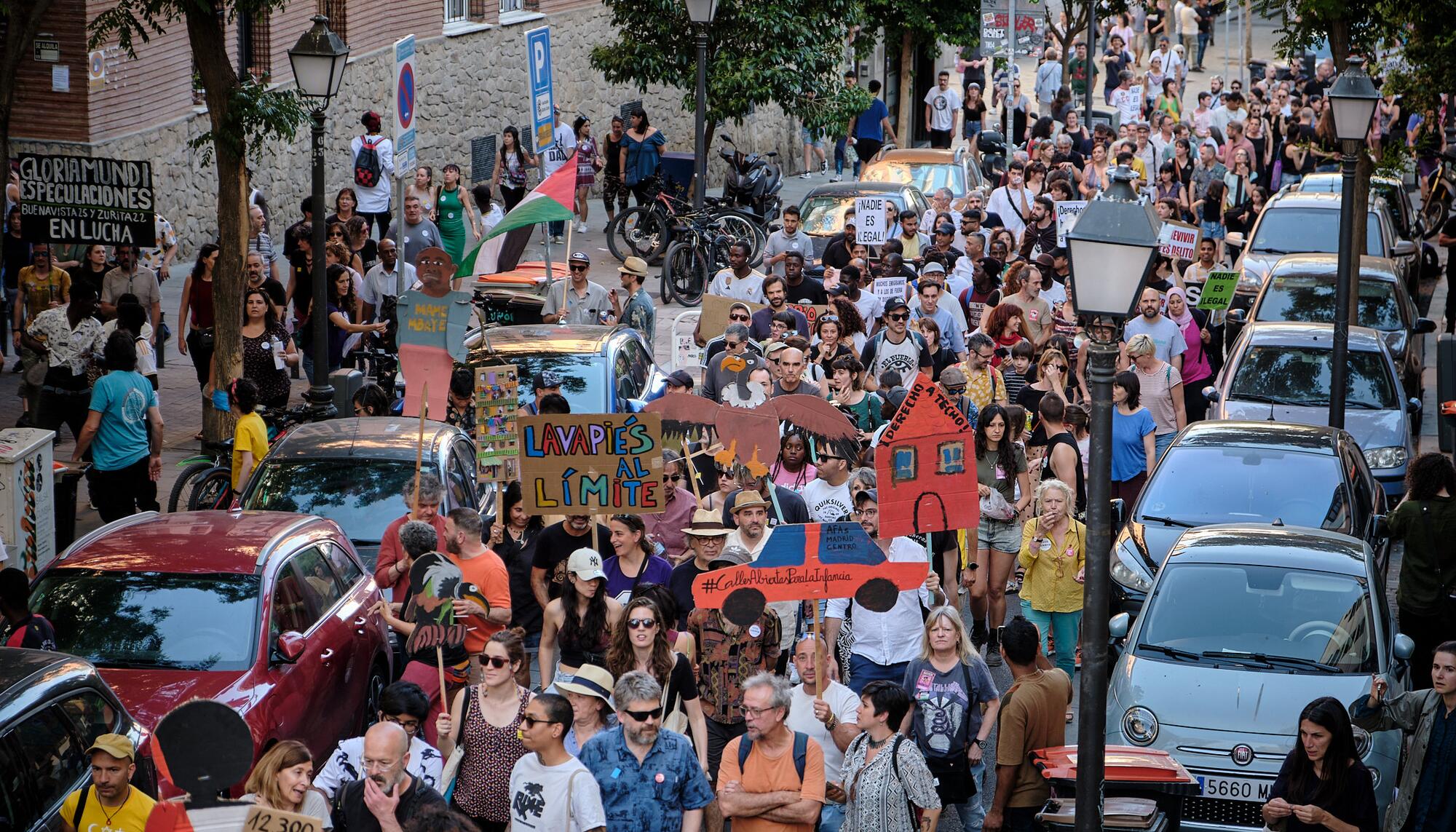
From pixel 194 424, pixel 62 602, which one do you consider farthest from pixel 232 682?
pixel 194 424

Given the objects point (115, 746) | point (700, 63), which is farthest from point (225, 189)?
point (115, 746)

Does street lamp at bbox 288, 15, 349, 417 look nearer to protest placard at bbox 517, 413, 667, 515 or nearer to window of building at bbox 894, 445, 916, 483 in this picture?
protest placard at bbox 517, 413, 667, 515

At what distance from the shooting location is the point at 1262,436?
13188mm

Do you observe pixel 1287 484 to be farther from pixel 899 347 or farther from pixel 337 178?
pixel 337 178

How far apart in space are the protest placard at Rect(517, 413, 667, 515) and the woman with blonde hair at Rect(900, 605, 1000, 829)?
2.23 metres

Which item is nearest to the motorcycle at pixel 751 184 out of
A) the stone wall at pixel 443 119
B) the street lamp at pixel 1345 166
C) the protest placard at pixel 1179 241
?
the stone wall at pixel 443 119

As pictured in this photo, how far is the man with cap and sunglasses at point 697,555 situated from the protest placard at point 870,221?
1155 centimetres

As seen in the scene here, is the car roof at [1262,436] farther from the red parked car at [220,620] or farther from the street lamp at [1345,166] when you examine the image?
the red parked car at [220,620]

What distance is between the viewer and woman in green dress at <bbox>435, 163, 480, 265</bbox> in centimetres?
2234

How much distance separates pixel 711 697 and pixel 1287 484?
18.3 feet

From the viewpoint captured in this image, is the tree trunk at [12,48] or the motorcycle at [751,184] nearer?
the tree trunk at [12,48]

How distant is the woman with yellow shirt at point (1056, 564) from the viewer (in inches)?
433

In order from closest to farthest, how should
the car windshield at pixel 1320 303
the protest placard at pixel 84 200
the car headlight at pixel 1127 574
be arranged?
the car headlight at pixel 1127 574
the protest placard at pixel 84 200
the car windshield at pixel 1320 303

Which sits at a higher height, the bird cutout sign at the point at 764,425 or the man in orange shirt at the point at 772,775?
the bird cutout sign at the point at 764,425
